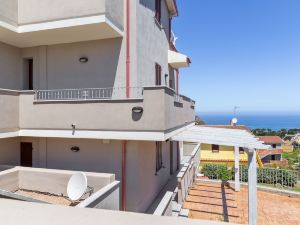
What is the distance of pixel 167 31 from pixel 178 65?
265 cm

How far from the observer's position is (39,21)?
10172 millimetres

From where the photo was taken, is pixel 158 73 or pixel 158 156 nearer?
pixel 158 156

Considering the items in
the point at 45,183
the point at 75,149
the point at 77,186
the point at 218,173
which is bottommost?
the point at 218,173

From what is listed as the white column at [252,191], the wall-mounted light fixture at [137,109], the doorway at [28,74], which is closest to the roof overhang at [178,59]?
the doorway at [28,74]

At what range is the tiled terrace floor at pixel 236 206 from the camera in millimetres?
10906

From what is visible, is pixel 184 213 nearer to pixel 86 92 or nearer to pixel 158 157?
pixel 158 157

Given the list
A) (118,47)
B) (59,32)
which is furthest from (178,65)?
(59,32)

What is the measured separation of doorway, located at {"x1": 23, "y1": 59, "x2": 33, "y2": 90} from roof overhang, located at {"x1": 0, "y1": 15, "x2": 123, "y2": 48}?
4.55ft

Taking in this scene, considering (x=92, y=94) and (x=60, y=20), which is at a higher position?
(x=60, y=20)

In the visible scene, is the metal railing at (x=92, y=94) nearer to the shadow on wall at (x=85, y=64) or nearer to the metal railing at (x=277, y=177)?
the shadow on wall at (x=85, y=64)

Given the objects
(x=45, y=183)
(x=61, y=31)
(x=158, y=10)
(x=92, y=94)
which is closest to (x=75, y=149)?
(x=45, y=183)

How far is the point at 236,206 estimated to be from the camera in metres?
12.3

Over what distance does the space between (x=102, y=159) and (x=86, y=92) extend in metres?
3.23

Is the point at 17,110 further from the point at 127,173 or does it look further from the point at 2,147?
the point at 127,173
